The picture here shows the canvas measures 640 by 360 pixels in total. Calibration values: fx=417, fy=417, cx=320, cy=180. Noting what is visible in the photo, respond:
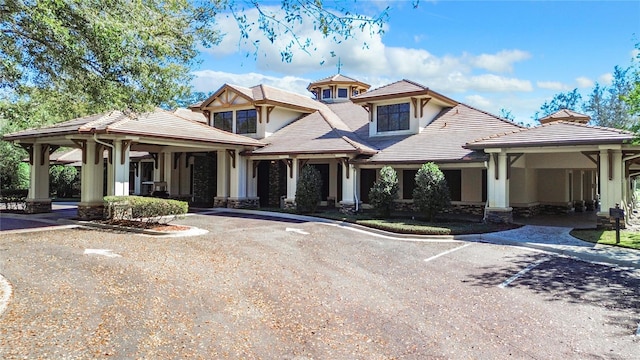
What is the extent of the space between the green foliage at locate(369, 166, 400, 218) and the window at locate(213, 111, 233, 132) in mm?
10889

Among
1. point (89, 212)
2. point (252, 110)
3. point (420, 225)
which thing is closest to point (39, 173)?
point (89, 212)

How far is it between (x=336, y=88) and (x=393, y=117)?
1066cm

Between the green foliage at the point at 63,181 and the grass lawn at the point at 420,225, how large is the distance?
80.5 ft

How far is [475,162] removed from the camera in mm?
16156

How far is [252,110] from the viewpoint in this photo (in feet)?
78.9

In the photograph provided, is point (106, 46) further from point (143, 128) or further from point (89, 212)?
point (89, 212)

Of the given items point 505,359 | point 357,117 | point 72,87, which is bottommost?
point 505,359

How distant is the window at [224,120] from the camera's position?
24.7 metres

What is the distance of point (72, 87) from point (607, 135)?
51.1ft

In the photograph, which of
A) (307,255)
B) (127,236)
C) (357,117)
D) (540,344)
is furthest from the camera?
(357,117)

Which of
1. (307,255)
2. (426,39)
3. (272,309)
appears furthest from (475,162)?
(272,309)

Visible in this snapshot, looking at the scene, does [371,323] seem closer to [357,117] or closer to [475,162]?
[475,162]

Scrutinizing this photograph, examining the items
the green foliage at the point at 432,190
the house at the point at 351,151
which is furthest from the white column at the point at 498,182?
the green foliage at the point at 432,190

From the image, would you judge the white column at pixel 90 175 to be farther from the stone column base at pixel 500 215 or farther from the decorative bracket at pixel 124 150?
the stone column base at pixel 500 215
